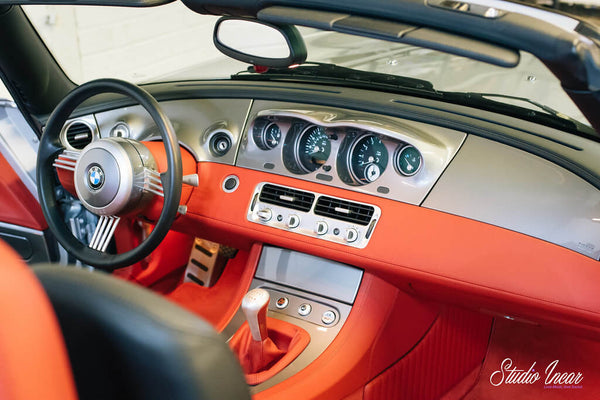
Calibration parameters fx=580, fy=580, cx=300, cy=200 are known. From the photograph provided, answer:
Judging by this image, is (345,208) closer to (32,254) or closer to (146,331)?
(146,331)

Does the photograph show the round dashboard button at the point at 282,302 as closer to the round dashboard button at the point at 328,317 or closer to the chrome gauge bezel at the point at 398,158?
the round dashboard button at the point at 328,317

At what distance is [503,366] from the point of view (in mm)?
2111

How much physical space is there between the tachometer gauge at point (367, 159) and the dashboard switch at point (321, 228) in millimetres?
165

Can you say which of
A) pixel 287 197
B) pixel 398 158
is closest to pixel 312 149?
pixel 287 197

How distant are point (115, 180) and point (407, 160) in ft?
2.86

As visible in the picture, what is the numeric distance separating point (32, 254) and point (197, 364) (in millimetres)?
1902

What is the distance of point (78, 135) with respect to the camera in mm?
2154

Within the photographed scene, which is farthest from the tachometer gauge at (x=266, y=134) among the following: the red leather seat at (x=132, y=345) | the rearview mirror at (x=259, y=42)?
the red leather seat at (x=132, y=345)

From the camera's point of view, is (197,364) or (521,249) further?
(521,249)

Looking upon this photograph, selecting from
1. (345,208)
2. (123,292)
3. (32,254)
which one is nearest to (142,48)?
(32,254)

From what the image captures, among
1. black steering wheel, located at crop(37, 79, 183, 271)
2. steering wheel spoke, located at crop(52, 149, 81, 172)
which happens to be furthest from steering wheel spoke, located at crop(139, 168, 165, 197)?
steering wheel spoke, located at crop(52, 149, 81, 172)

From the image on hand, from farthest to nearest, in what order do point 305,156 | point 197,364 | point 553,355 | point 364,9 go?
point 553,355 → point 305,156 → point 364,9 → point 197,364

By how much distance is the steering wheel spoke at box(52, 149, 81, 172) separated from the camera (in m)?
1.89

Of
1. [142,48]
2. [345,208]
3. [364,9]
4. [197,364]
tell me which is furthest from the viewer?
[142,48]
